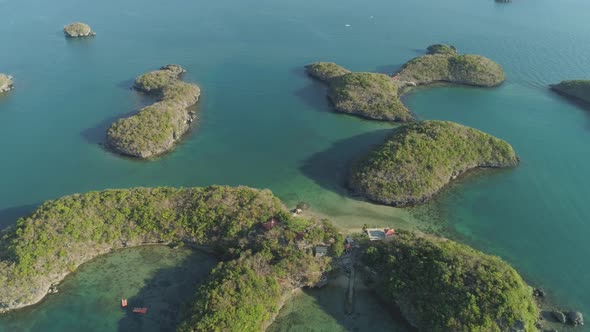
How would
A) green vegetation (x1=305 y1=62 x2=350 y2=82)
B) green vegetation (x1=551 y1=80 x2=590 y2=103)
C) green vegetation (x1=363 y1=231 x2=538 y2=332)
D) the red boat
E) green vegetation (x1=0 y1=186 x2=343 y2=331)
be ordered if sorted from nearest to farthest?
green vegetation (x1=363 y1=231 x2=538 y2=332)
green vegetation (x1=0 y1=186 x2=343 y2=331)
the red boat
green vegetation (x1=551 y1=80 x2=590 y2=103)
green vegetation (x1=305 y1=62 x2=350 y2=82)

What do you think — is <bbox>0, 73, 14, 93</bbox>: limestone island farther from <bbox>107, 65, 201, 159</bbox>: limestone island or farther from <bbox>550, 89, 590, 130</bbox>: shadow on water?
<bbox>550, 89, 590, 130</bbox>: shadow on water

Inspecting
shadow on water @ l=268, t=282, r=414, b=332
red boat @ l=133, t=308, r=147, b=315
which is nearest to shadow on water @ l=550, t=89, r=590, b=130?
shadow on water @ l=268, t=282, r=414, b=332

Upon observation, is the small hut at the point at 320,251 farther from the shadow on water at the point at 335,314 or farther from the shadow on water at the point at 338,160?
the shadow on water at the point at 338,160

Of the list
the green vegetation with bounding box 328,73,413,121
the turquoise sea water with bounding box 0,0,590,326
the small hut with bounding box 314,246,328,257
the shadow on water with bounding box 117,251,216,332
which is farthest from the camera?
the green vegetation with bounding box 328,73,413,121

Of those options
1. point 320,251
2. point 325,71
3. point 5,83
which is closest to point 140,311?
point 320,251

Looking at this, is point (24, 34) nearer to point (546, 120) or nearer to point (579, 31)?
point (546, 120)
